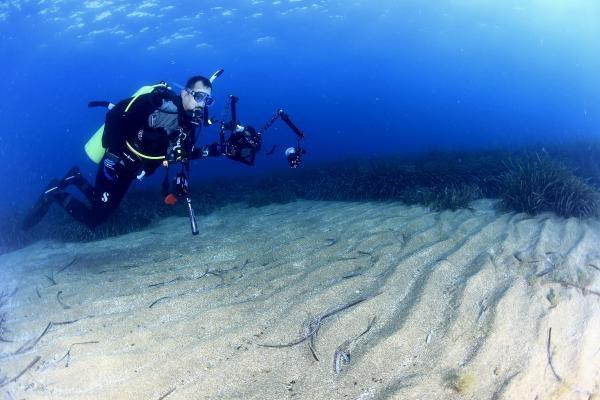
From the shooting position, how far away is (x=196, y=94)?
20.7 ft

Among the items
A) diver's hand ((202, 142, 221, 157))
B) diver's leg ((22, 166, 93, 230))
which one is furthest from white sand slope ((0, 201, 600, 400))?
diver's leg ((22, 166, 93, 230))

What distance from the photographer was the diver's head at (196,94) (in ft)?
20.8

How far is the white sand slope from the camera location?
308 centimetres

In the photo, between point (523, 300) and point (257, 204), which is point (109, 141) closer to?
point (257, 204)

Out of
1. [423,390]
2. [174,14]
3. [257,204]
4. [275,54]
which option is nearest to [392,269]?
[423,390]

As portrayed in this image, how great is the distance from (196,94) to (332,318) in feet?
15.0

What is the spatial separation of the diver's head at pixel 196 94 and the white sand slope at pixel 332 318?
9.12 feet

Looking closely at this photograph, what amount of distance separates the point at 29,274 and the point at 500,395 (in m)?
7.72

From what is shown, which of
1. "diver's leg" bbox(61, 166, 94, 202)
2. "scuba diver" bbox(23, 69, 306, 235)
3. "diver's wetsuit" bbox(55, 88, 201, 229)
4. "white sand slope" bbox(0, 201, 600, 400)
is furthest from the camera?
"diver's leg" bbox(61, 166, 94, 202)

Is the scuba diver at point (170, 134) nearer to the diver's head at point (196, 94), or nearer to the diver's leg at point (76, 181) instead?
the diver's head at point (196, 94)

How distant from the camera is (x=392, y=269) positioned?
16.2 feet

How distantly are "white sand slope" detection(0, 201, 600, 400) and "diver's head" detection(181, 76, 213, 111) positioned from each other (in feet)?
9.12

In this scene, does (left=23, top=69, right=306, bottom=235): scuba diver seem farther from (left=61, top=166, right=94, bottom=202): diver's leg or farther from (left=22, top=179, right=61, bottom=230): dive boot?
(left=22, top=179, right=61, bottom=230): dive boot

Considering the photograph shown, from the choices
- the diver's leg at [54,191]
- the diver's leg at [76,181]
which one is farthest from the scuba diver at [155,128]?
the diver's leg at [54,191]
